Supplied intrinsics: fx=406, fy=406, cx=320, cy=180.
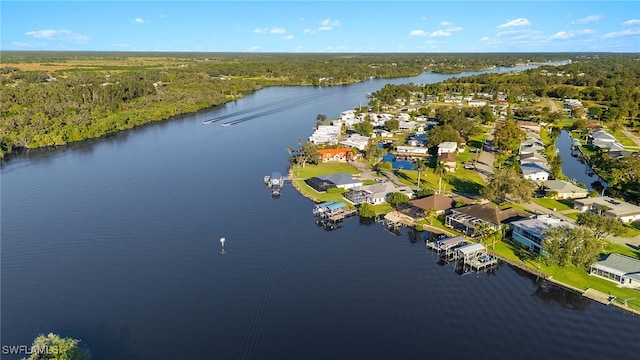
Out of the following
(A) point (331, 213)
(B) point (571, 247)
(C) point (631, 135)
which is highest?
(C) point (631, 135)

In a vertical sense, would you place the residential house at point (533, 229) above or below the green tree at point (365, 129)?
below

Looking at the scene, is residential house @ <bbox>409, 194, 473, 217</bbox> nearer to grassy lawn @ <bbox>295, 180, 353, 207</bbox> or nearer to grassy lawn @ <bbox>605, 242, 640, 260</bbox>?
grassy lawn @ <bbox>295, 180, 353, 207</bbox>

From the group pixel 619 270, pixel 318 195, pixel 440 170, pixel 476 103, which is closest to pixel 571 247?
pixel 619 270

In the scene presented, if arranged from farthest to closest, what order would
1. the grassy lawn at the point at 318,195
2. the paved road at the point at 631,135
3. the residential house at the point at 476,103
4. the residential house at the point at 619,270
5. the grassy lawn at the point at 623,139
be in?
the residential house at the point at 476,103
the paved road at the point at 631,135
the grassy lawn at the point at 623,139
the grassy lawn at the point at 318,195
the residential house at the point at 619,270

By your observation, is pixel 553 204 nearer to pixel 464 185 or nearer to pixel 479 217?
pixel 464 185

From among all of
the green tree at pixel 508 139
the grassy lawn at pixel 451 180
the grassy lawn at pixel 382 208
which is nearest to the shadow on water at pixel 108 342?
the grassy lawn at pixel 382 208

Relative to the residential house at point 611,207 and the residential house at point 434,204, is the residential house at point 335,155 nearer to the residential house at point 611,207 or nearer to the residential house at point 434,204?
the residential house at point 434,204
